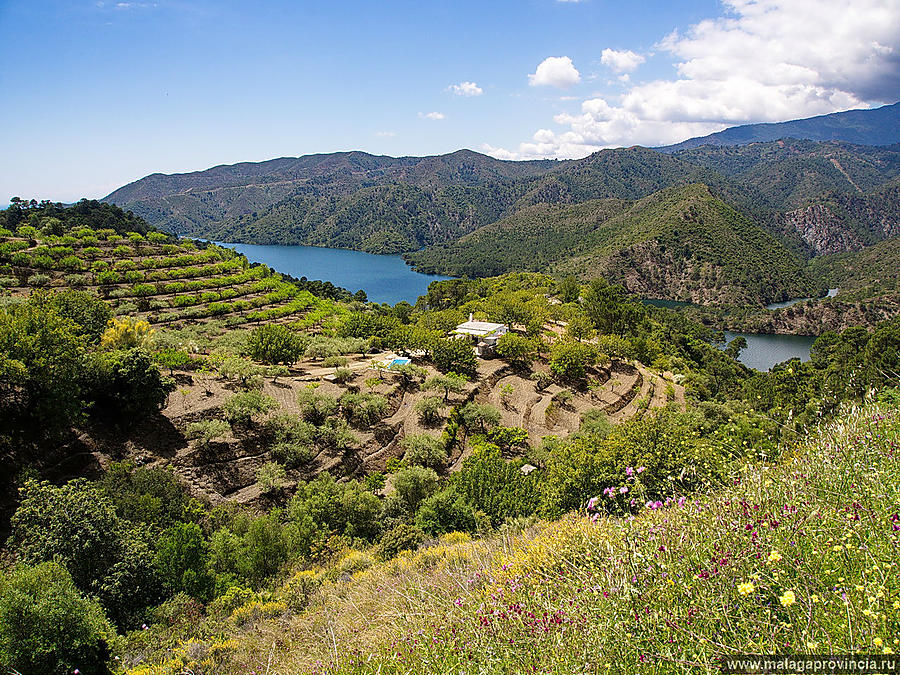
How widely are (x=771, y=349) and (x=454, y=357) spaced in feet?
266

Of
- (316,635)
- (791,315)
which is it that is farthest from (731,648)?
(791,315)

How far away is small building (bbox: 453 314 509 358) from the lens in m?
39.7

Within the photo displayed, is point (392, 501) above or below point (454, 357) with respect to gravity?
below

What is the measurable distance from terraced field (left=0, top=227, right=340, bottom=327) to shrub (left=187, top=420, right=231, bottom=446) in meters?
24.9

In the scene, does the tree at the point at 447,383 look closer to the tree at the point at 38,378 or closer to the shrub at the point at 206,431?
the shrub at the point at 206,431

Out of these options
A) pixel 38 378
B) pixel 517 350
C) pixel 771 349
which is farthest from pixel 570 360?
pixel 771 349

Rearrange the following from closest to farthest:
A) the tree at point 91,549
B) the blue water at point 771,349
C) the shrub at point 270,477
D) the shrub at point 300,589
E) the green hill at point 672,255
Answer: the shrub at point 300,589 < the tree at point 91,549 < the shrub at point 270,477 < the blue water at point 771,349 < the green hill at point 672,255

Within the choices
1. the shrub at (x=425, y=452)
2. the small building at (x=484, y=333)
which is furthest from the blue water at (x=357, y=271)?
the shrub at (x=425, y=452)

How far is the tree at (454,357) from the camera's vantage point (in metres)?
34.5

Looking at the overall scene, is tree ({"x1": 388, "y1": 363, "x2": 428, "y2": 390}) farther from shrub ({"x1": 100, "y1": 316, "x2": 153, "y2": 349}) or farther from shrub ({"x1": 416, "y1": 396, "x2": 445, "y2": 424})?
shrub ({"x1": 100, "y1": 316, "x2": 153, "y2": 349})

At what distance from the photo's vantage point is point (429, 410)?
28.1 meters

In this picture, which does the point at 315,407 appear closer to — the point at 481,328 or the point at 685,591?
the point at 481,328

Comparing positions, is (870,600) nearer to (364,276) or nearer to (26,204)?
(26,204)

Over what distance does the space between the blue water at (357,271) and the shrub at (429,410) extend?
84226mm
